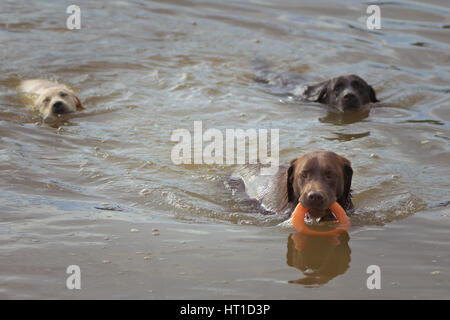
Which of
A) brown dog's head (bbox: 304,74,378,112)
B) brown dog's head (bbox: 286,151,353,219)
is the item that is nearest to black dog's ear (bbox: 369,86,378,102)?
brown dog's head (bbox: 304,74,378,112)

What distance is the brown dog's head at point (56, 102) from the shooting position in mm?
10102

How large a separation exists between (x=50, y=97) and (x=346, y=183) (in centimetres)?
590

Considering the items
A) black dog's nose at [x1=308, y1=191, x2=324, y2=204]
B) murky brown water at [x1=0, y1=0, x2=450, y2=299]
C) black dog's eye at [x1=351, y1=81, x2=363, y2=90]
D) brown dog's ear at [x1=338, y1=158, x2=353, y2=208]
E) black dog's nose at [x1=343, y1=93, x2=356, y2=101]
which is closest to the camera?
murky brown water at [x1=0, y1=0, x2=450, y2=299]

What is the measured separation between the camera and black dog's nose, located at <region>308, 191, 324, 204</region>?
19.1 feet

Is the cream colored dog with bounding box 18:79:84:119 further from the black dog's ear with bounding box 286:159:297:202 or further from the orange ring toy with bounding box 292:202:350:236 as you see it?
the orange ring toy with bounding box 292:202:350:236

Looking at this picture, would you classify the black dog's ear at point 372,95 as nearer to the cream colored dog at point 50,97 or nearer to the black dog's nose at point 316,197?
the cream colored dog at point 50,97

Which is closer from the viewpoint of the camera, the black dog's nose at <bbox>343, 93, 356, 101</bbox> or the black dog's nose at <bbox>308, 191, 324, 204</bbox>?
the black dog's nose at <bbox>308, 191, 324, 204</bbox>

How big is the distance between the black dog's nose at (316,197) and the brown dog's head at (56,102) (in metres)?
5.40

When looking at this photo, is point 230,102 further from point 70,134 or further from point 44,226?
point 44,226

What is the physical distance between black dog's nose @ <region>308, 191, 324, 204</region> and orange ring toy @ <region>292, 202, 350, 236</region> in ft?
0.61

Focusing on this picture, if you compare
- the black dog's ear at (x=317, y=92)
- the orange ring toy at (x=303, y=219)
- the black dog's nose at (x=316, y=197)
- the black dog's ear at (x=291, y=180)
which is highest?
the black dog's ear at (x=317, y=92)

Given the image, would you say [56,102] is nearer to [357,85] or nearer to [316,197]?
[357,85]

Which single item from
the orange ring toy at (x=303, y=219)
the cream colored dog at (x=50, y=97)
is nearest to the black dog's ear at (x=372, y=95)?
the cream colored dog at (x=50, y=97)

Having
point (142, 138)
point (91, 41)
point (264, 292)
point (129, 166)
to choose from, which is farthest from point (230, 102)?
point (264, 292)
